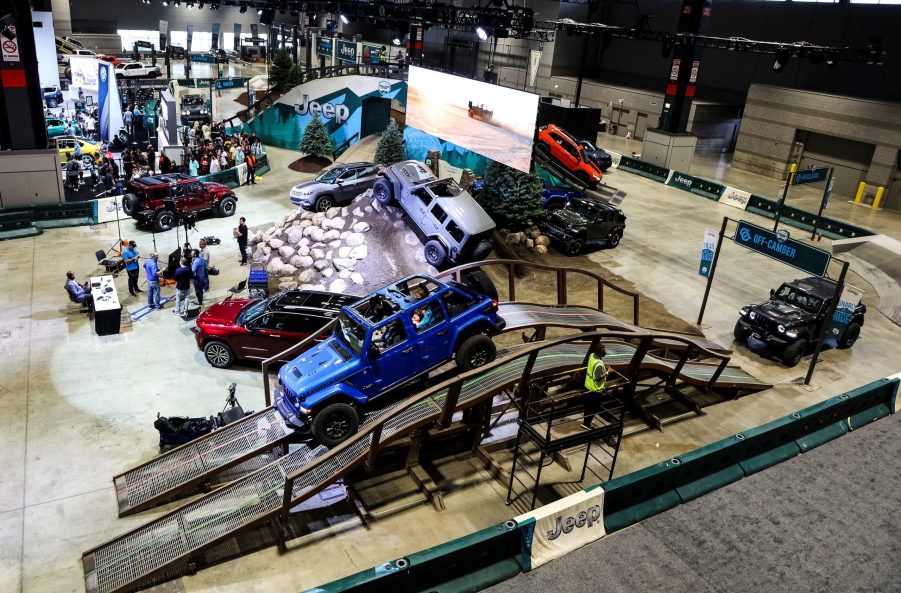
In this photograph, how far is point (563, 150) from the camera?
27.3 meters

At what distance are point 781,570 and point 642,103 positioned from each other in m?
41.2

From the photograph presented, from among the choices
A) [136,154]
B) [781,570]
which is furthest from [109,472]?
[136,154]

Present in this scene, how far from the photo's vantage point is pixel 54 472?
11.3 meters

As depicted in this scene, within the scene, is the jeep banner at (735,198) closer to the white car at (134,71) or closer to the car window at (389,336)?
the car window at (389,336)

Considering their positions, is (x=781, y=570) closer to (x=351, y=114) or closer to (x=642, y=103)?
(x=351, y=114)

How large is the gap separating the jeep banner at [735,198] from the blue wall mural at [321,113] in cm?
1587

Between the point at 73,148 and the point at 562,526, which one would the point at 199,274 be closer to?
the point at 562,526

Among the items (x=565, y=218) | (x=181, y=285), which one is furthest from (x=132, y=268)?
(x=565, y=218)

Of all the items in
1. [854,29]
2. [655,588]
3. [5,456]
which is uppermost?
[854,29]

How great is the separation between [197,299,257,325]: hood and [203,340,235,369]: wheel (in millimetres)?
470

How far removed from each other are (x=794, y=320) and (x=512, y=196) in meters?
9.43

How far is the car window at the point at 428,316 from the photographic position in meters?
11.6

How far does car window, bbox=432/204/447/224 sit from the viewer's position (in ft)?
63.7

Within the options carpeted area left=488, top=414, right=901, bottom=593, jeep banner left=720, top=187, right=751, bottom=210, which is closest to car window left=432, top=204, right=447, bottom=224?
carpeted area left=488, top=414, right=901, bottom=593
